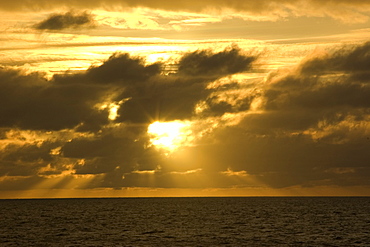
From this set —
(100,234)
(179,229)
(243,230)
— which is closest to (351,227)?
(243,230)

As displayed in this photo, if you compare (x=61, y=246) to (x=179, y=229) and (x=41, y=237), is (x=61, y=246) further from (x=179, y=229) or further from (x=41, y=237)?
(x=179, y=229)

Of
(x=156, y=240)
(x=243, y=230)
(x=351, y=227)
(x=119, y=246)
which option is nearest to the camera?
(x=119, y=246)

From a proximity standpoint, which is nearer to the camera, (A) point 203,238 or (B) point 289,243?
(B) point 289,243

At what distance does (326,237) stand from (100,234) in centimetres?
4390

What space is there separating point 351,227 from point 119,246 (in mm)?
66036

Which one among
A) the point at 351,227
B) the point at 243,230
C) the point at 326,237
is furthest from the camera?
the point at 351,227

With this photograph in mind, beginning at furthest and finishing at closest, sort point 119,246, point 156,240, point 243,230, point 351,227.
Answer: point 351,227 → point 243,230 → point 156,240 → point 119,246

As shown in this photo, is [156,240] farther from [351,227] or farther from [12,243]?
[351,227]

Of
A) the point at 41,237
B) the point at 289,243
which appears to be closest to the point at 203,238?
the point at 289,243

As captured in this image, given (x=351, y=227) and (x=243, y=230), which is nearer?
(x=243, y=230)

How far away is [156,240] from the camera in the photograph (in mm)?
107625

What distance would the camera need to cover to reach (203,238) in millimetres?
110500

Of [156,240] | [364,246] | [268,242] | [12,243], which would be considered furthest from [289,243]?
[12,243]

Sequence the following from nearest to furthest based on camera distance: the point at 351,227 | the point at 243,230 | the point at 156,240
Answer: the point at 156,240, the point at 243,230, the point at 351,227
